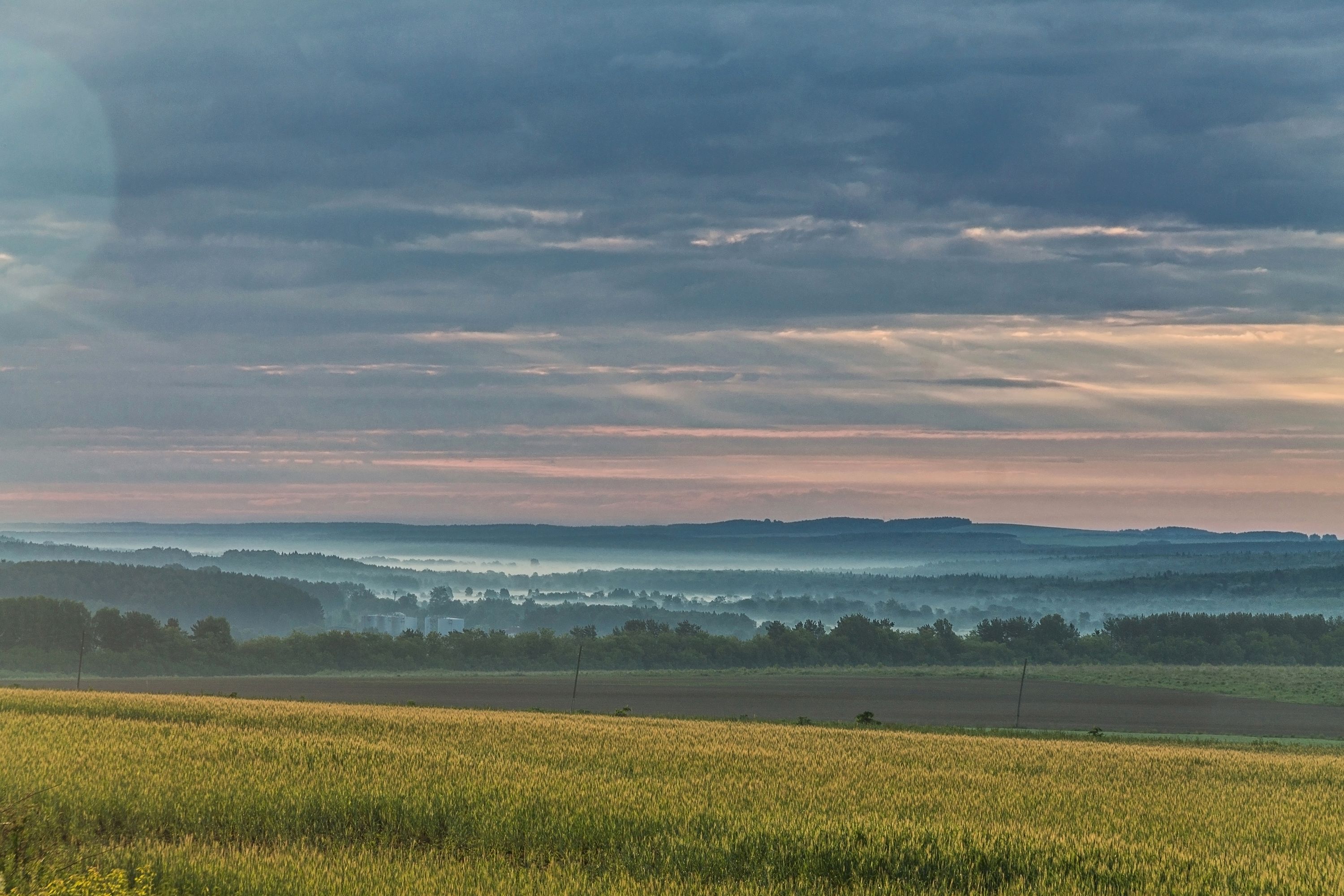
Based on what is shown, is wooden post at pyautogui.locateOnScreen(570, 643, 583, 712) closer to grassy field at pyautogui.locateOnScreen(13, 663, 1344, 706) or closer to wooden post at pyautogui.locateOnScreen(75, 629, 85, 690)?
grassy field at pyautogui.locateOnScreen(13, 663, 1344, 706)

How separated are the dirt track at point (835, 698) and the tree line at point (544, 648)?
24515 mm

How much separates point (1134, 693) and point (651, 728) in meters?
99.6

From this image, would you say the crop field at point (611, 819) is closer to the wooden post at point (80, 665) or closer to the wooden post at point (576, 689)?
the wooden post at point (576, 689)

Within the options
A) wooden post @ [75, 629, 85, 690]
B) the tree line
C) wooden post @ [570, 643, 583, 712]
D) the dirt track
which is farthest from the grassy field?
wooden post @ [570, 643, 583, 712]

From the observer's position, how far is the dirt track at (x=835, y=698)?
92.1 m

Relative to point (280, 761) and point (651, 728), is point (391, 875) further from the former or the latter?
point (651, 728)

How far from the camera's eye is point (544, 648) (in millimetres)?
190750

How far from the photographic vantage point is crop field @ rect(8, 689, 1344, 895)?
1562cm

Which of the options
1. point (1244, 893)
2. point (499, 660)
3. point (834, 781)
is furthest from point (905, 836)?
point (499, 660)

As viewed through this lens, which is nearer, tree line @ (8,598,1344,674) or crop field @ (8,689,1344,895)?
crop field @ (8,689,1344,895)

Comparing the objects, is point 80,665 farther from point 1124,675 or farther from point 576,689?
point 1124,675

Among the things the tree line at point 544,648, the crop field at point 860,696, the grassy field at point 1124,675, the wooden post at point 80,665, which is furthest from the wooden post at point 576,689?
the tree line at point 544,648

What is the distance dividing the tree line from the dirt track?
80.4 ft

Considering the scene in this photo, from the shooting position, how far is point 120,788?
2062cm
